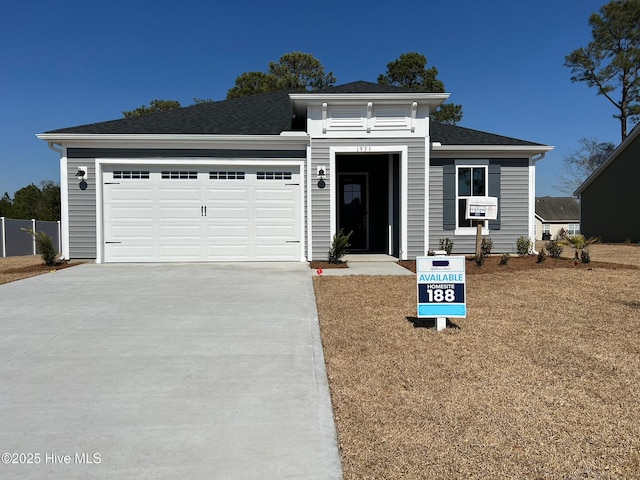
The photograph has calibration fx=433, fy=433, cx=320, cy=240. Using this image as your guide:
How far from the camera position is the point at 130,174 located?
453 inches

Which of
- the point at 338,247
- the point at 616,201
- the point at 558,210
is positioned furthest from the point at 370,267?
the point at 558,210

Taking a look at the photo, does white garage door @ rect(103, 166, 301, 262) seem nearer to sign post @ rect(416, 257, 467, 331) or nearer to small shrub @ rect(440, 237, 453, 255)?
small shrub @ rect(440, 237, 453, 255)

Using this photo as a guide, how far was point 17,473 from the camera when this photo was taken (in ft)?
7.66

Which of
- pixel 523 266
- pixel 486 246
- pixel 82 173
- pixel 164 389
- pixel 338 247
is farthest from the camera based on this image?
pixel 486 246

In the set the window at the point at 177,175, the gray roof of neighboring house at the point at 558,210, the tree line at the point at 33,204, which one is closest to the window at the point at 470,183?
the window at the point at 177,175

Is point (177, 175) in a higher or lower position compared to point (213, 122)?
lower

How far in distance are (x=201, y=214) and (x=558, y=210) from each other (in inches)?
1936

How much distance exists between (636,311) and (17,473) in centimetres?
700

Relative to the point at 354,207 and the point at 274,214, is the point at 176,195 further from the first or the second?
the point at 354,207

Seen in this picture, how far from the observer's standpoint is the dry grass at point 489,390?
95.0 inches

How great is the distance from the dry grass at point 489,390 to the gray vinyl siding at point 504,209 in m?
6.30

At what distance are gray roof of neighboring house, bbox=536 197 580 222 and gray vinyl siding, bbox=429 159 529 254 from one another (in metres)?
40.4

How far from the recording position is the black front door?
14.1 meters

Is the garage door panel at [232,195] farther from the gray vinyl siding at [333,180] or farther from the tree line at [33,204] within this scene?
the tree line at [33,204]
